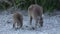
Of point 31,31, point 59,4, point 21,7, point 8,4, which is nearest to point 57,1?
point 59,4

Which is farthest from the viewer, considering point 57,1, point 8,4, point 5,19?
point 8,4

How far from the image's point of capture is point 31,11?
8734mm

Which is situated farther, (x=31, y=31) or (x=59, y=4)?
(x=59, y=4)

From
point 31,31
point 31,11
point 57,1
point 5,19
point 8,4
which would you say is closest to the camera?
point 31,31

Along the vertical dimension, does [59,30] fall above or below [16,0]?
below

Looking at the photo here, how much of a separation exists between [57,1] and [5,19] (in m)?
2.59

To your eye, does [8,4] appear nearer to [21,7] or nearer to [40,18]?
[21,7]

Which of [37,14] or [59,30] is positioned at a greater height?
[37,14]

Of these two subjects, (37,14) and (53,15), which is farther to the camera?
(53,15)

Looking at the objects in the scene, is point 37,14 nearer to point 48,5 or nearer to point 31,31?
point 31,31

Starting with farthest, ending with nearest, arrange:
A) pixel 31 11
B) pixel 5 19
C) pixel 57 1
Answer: pixel 57 1, pixel 5 19, pixel 31 11

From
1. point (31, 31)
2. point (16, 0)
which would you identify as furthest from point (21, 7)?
point (31, 31)

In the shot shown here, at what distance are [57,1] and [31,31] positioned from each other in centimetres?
332

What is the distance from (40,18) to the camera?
843 centimetres
